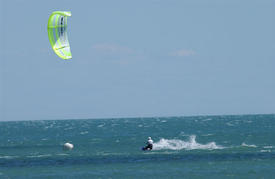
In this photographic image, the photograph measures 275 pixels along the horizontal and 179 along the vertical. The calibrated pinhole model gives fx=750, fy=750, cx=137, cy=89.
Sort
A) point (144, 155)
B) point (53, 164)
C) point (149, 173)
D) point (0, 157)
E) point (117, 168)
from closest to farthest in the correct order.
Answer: point (149, 173) → point (117, 168) → point (53, 164) → point (144, 155) → point (0, 157)

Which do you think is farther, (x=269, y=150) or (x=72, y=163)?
(x=269, y=150)

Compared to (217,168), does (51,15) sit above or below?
above

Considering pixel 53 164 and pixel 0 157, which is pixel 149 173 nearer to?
pixel 53 164

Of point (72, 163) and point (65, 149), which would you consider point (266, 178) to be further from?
point (65, 149)

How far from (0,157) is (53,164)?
11348 millimetres

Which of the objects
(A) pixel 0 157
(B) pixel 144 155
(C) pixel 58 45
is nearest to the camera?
(C) pixel 58 45

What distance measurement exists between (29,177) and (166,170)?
928cm

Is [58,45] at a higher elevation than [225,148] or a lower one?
higher

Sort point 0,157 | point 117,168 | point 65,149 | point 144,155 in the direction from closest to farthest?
point 117,168 → point 144,155 → point 0,157 → point 65,149

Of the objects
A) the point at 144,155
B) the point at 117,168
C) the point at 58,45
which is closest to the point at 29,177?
the point at 117,168

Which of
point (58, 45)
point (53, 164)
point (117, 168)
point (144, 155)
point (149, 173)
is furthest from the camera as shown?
point (144, 155)

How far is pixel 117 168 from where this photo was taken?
5316 cm

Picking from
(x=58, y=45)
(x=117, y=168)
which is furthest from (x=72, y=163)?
(x=58, y=45)

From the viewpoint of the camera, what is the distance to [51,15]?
45844mm
